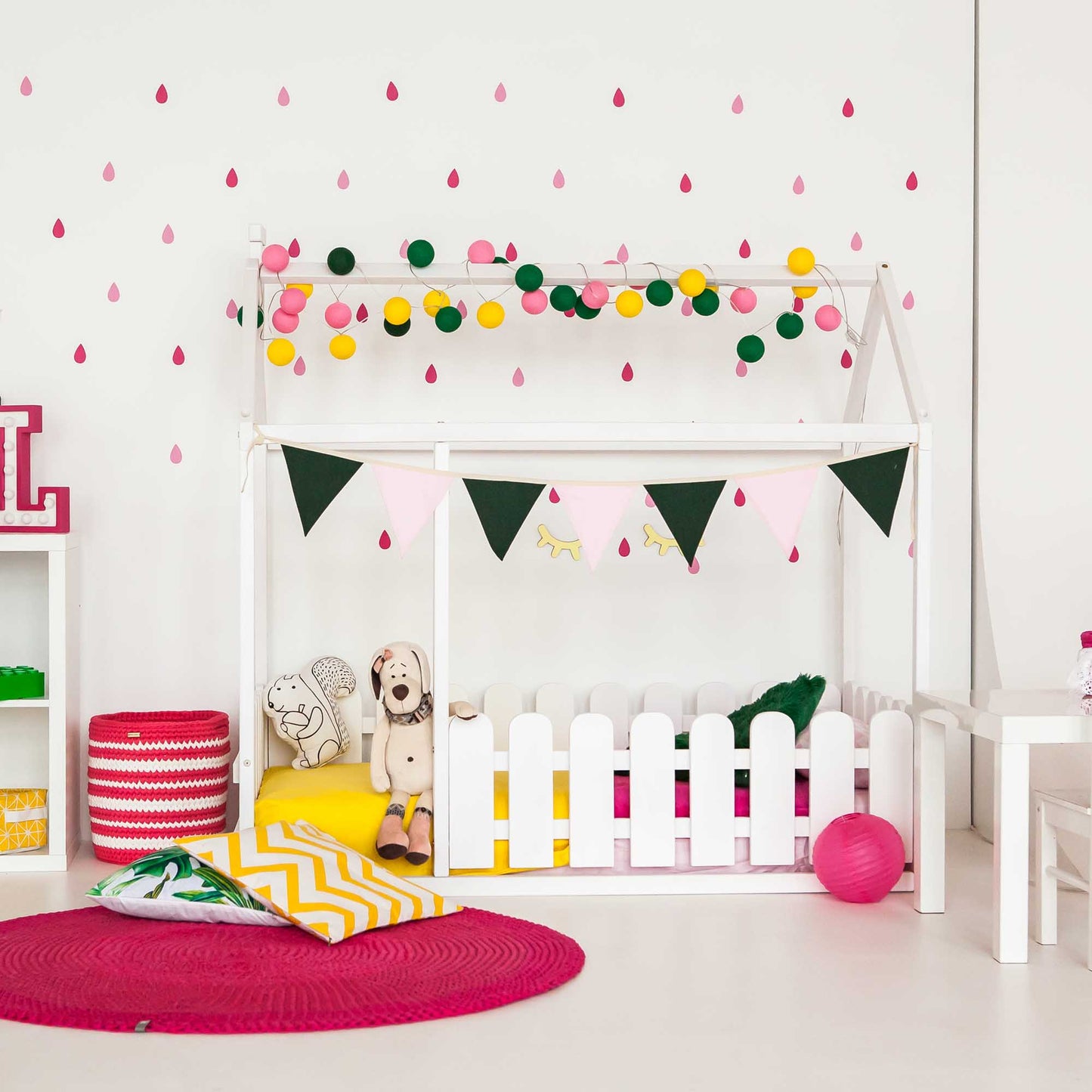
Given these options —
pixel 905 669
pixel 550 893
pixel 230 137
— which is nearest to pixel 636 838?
pixel 550 893

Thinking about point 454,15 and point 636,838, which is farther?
point 454,15

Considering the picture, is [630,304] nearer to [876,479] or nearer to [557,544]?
[557,544]

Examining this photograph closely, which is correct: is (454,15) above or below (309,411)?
above

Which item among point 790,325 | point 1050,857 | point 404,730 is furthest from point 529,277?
point 1050,857

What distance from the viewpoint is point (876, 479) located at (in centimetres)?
253

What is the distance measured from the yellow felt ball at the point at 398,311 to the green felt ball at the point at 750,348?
81 centimetres

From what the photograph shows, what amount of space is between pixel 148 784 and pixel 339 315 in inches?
46.7

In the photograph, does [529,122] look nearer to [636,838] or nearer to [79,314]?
[79,314]

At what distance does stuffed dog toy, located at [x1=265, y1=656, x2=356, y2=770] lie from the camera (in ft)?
9.31

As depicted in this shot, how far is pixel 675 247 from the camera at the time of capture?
322cm

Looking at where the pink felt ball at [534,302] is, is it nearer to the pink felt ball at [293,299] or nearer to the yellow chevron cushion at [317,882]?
the pink felt ball at [293,299]

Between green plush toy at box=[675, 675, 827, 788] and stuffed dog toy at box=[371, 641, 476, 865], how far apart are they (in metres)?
0.58

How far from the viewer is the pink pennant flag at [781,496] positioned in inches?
97.7

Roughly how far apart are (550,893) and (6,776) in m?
1.57
